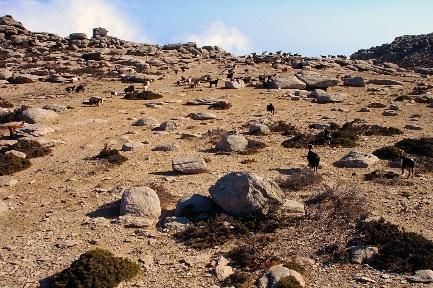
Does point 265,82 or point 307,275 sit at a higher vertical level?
point 265,82

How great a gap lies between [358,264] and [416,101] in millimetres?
30421

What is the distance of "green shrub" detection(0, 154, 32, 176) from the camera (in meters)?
21.6

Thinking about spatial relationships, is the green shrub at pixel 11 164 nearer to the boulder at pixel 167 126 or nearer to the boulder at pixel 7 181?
the boulder at pixel 7 181

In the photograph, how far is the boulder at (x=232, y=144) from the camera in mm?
24297

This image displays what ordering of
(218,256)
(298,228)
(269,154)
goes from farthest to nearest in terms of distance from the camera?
1. (269,154)
2. (298,228)
3. (218,256)

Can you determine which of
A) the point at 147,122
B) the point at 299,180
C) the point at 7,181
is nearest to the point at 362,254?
the point at 299,180

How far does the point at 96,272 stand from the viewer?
12617 mm

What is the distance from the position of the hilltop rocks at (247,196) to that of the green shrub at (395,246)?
3039 millimetres

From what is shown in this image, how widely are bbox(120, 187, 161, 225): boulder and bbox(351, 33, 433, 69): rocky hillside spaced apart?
8663 centimetres

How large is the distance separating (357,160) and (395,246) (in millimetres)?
8455

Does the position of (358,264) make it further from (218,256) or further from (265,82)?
(265,82)

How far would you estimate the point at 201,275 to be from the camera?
13.1 metres

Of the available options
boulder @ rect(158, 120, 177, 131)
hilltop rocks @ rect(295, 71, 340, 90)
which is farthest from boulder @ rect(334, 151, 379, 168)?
hilltop rocks @ rect(295, 71, 340, 90)

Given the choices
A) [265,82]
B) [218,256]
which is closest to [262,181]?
[218,256]
